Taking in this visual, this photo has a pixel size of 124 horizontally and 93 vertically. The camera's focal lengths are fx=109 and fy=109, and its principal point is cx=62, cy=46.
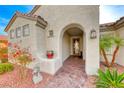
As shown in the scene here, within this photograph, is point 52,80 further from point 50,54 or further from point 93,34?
point 93,34

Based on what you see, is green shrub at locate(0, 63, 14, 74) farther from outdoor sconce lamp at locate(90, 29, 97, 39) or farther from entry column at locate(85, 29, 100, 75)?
outdoor sconce lamp at locate(90, 29, 97, 39)

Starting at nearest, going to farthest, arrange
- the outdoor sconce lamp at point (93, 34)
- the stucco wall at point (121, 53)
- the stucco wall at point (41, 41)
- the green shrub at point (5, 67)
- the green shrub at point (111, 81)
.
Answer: the green shrub at point (111, 81) < the green shrub at point (5, 67) < the stucco wall at point (41, 41) < the outdoor sconce lamp at point (93, 34) < the stucco wall at point (121, 53)

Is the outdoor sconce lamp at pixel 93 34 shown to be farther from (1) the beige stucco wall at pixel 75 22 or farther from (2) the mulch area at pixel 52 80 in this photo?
(2) the mulch area at pixel 52 80

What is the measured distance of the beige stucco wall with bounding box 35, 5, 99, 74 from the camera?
5.73 metres

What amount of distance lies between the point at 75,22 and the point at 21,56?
329 centimetres

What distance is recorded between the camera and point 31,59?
502 cm

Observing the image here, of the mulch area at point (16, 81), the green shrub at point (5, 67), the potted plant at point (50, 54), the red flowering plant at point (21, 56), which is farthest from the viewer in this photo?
the potted plant at point (50, 54)

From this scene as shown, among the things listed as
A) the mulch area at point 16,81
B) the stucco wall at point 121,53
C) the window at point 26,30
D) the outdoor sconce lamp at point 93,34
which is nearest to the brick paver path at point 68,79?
the mulch area at point 16,81

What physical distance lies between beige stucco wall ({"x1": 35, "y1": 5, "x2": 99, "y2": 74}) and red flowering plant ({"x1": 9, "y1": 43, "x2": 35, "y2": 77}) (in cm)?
164

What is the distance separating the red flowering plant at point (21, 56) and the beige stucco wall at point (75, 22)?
5.38 feet

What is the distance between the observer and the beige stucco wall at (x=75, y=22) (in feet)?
18.8

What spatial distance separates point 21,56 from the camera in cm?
469
